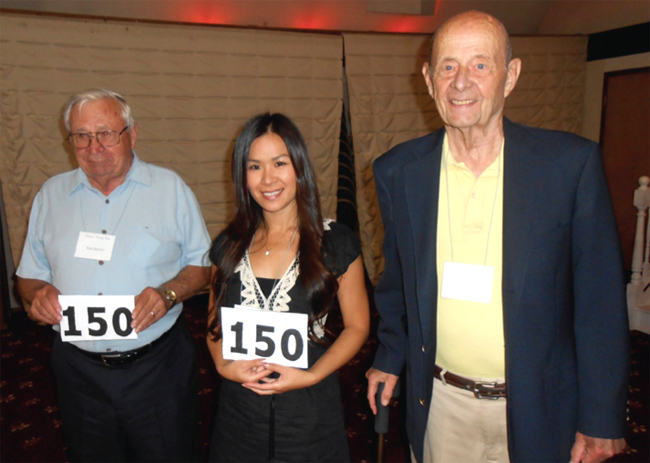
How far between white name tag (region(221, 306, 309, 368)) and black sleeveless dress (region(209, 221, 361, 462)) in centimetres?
11

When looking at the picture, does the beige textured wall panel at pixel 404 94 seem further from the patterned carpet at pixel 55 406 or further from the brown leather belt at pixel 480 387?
the brown leather belt at pixel 480 387

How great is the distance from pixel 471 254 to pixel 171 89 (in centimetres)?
400

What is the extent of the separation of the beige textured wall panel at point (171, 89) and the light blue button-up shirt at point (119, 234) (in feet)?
9.09

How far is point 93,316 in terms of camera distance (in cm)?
168

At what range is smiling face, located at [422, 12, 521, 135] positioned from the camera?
1250 millimetres

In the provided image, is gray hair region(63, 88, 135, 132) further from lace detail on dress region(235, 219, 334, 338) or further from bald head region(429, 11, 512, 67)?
bald head region(429, 11, 512, 67)

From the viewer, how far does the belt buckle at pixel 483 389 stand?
4.31 ft

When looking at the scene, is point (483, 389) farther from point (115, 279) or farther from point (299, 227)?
point (115, 279)

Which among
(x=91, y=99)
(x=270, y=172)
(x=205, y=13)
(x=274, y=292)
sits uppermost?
(x=205, y=13)

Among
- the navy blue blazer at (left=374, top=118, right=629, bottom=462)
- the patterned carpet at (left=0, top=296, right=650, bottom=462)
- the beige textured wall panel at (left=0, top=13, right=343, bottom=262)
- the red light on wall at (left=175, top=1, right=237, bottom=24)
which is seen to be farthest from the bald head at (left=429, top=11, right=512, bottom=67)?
the red light on wall at (left=175, top=1, right=237, bottom=24)

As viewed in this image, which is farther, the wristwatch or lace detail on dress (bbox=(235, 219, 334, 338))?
the wristwatch

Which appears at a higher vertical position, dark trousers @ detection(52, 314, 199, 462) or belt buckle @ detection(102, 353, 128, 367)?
belt buckle @ detection(102, 353, 128, 367)

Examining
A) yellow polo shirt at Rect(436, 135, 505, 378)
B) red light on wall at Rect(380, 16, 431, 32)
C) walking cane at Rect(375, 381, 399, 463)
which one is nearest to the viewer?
yellow polo shirt at Rect(436, 135, 505, 378)

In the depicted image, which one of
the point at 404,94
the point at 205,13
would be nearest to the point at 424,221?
the point at 404,94
